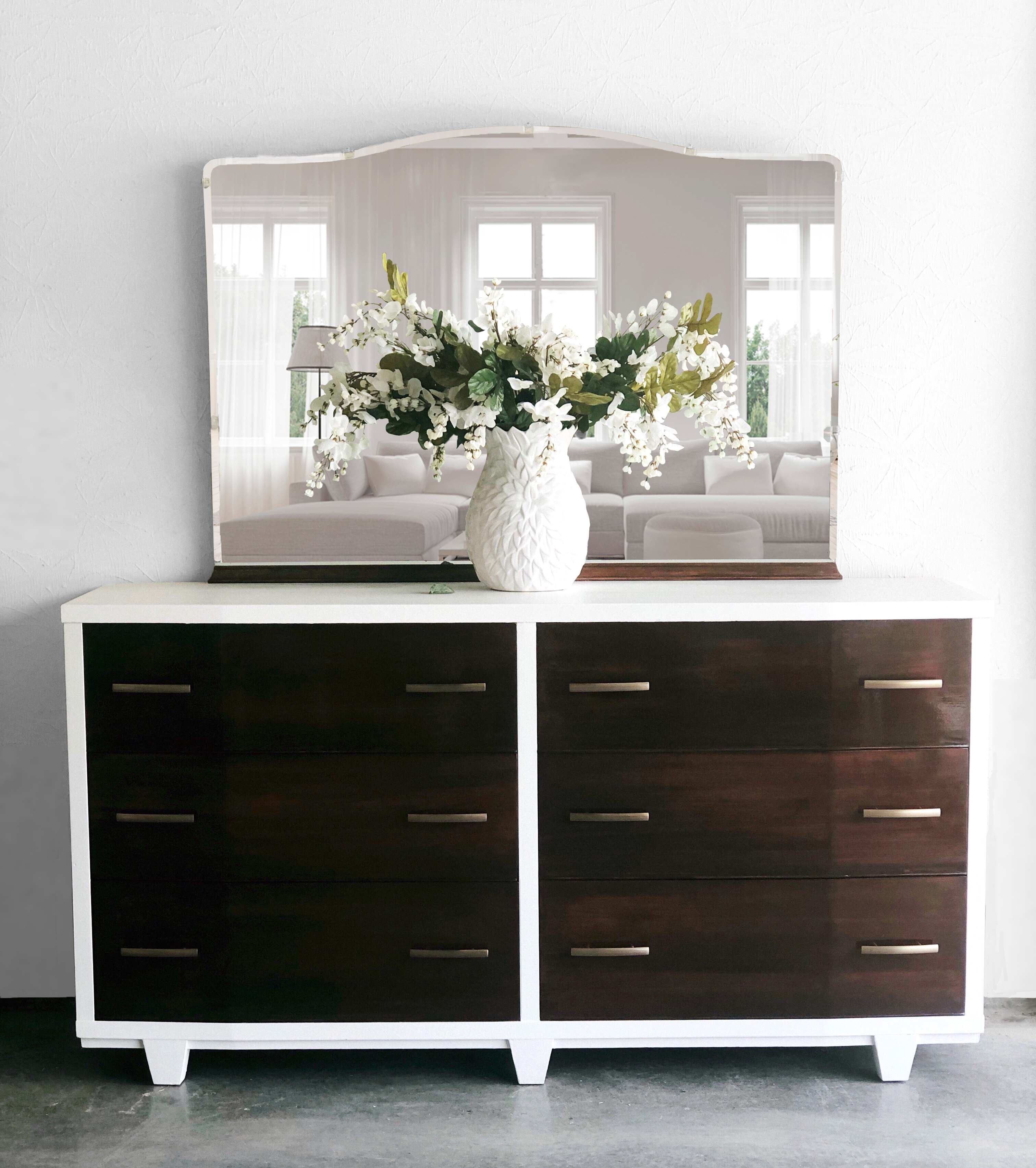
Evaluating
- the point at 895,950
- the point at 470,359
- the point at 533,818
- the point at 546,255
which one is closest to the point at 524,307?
the point at 546,255

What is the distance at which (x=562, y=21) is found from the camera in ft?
7.26

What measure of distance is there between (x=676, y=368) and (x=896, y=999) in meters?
1.23

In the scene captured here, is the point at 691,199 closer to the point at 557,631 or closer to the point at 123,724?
the point at 557,631

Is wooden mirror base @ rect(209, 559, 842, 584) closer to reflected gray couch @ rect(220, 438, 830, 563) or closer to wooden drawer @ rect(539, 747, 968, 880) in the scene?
reflected gray couch @ rect(220, 438, 830, 563)

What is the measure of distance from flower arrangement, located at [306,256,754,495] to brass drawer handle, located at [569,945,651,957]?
34.3 inches

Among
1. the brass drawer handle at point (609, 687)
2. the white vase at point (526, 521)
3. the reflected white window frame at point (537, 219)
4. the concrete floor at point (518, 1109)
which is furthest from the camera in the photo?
the reflected white window frame at point (537, 219)

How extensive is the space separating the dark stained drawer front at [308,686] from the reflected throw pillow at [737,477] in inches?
23.4

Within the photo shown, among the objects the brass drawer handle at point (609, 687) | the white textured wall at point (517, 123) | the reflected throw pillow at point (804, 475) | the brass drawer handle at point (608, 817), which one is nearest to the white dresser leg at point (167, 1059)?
the white textured wall at point (517, 123)

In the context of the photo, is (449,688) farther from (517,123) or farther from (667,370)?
(517,123)

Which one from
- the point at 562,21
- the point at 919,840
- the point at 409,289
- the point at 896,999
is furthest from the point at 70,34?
the point at 896,999

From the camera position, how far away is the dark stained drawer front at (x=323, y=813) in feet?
6.45

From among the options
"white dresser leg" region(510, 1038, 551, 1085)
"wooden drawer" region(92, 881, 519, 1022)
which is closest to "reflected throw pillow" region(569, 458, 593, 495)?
"wooden drawer" region(92, 881, 519, 1022)

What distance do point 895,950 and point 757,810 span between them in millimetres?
356

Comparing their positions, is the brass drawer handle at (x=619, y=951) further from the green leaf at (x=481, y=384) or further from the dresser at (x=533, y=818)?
the green leaf at (x=481, y=384)
